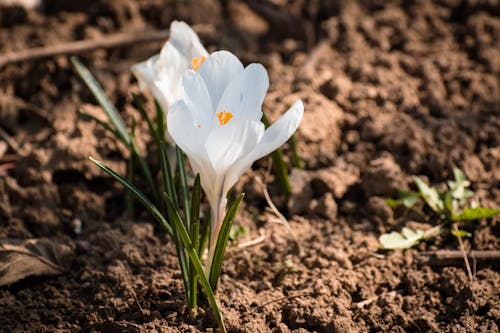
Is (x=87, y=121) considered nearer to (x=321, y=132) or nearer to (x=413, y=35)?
(x=321, y=132)

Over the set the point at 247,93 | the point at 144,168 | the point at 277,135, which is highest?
the point at 247,93

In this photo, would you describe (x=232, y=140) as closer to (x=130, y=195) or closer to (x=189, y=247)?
(x=189, y=247)

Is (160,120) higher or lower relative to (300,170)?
higher

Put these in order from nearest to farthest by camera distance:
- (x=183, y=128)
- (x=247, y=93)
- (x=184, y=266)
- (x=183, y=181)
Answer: (x=183, y=128) < (x=247, y=93) < (x=184, y=266) < (x=183, y=181)

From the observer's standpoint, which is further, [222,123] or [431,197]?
[431,197]

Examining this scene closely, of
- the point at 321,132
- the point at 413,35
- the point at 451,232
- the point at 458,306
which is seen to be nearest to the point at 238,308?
the point at 458,306

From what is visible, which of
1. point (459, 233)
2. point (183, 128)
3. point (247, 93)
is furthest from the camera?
point (459, 233)

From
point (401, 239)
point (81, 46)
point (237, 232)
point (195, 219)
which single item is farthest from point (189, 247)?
point (81, 46)
